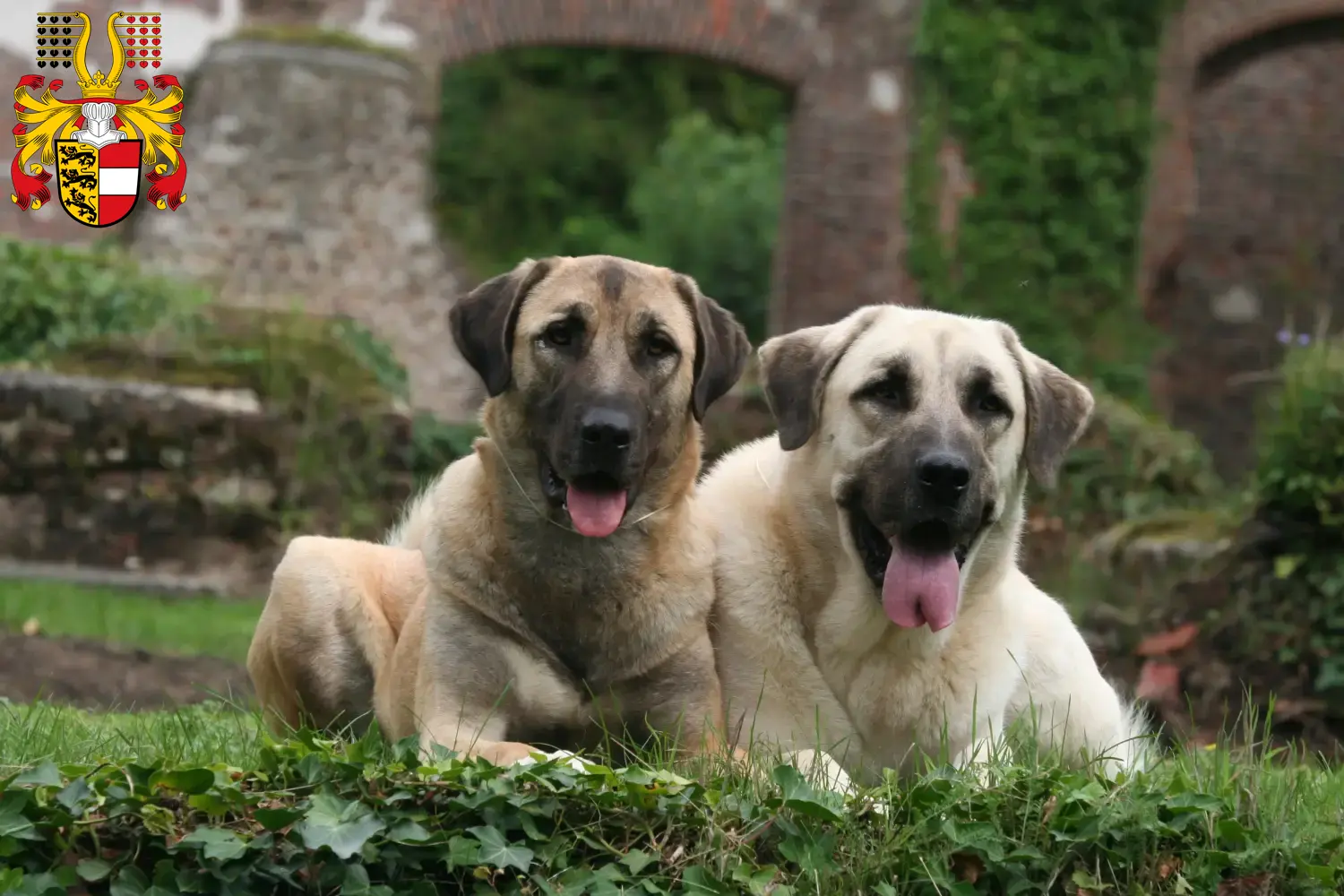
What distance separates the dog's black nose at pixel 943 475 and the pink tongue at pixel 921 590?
0.26 m

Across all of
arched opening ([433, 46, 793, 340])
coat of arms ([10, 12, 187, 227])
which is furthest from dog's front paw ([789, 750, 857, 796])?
arched opening ([433, 46, 793, 340])

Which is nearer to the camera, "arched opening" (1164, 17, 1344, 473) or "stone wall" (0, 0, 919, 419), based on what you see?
"stone wall" (0, 0, 919, 419)

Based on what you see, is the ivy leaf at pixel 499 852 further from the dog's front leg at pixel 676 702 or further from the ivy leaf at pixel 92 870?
the dog's front leg at pixel 676 702

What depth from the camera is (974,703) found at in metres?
4.77

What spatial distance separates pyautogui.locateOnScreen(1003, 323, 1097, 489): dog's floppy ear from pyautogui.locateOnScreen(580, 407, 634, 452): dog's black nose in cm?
121

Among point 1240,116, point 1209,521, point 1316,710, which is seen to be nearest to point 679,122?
point 1240,116

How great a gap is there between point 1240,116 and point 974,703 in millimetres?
12636

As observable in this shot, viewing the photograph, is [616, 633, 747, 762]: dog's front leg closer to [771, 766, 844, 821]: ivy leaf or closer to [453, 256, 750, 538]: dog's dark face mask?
[453, 256, 750, 538]: dog's dark face mask

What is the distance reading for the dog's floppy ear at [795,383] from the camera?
501 centimetres

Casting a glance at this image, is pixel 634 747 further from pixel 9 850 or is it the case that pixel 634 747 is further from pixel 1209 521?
Answer: pixel 1209 521

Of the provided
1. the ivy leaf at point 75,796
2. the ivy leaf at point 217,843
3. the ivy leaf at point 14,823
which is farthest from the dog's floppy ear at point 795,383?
the ivy leaf at point 14,823

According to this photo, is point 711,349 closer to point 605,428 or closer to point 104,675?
point 605,428

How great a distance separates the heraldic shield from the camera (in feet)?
30.9

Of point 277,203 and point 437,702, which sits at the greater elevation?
point 277,203
